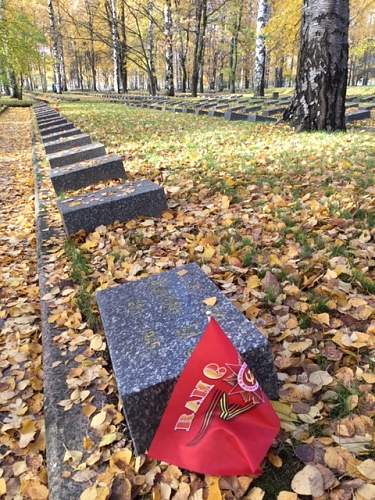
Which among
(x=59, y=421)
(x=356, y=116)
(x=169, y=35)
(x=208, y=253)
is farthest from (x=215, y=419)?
(x=169, y=35)

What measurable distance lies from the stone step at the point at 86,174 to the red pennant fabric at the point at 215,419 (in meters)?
4.31

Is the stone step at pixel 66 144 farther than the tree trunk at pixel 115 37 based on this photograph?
No

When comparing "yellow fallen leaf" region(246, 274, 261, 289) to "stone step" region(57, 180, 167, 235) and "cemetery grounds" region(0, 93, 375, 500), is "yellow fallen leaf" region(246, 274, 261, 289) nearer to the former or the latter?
"cemetery grounds" region(0, 93, 375, 500)

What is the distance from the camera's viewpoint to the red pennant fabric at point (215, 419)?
5.01 feet

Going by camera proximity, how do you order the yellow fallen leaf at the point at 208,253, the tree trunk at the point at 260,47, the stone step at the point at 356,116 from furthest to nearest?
the tree trunk at the point at 260,47
the stone step at the point at 356,116
the yellow fallen leaf at the point at 208,253

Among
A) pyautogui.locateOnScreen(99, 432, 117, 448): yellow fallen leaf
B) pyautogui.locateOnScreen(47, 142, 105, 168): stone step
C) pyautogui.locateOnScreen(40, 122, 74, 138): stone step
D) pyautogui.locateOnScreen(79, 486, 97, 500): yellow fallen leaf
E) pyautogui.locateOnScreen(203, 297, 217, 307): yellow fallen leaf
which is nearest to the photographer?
pyautogui.locateOnScreen(79, 486, 97, 500): yellow fallen leaf

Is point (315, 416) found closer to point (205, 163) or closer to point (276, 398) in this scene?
point (276, 398)

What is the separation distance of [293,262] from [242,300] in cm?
58

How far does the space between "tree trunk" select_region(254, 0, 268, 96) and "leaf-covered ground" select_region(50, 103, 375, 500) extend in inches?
467

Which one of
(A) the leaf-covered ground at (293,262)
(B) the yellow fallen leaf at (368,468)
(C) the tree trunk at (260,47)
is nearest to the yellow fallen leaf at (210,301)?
(A) the leaf-covered ground at (293,262)

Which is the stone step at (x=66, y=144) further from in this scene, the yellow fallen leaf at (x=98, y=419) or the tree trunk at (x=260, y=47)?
the tree trunk at (x=260, y=47)

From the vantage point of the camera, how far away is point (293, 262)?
9.86 ft

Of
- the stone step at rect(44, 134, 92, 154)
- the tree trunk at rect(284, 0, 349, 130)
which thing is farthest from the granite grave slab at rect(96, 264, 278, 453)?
the tree trunk at rect(284, 0, 349, 130)

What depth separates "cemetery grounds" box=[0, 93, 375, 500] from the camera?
5.33ft
